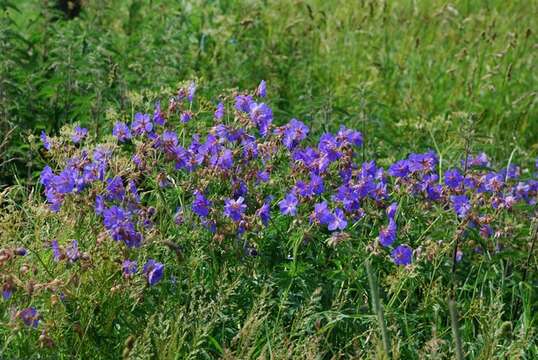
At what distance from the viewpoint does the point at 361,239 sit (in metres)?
3.25

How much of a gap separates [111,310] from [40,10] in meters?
2.85

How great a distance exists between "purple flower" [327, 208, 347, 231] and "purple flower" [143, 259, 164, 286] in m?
0.56

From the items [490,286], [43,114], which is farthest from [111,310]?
[43,114]

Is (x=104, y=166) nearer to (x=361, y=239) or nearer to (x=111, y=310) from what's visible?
(x=111, y=310)

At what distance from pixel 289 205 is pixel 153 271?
54 cm

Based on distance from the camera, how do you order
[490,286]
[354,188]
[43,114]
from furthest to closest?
[43,114], [490,286], [354,188]

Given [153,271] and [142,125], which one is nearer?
[153,271]

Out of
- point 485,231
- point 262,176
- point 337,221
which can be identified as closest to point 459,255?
point 485,231

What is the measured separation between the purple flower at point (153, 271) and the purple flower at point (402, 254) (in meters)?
0.75

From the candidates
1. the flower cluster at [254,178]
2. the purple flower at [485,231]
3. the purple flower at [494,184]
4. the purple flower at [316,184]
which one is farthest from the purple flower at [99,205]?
the purple flower at [494,184]

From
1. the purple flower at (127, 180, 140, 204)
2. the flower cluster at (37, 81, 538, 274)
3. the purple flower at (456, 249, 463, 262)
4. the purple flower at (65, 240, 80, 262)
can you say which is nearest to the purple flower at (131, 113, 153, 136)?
the flower cluster at (37, 81, 538, 274)

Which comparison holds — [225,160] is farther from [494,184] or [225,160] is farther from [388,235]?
[494,184]

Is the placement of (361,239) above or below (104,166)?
below

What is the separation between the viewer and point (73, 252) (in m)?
2.72
